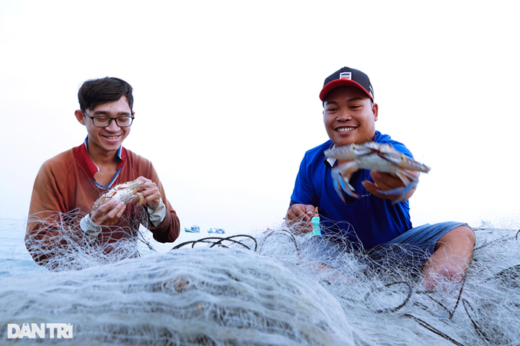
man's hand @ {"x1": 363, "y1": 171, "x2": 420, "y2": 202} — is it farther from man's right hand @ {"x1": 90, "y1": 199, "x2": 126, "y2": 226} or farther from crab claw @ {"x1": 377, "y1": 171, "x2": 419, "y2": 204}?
man's right hand @ {"x1": 90, "y1": 199, "x2": 126, "y2": 226}

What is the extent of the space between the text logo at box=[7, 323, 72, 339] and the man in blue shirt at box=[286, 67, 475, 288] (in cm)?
110

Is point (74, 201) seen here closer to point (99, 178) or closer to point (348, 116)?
point (99, 178)

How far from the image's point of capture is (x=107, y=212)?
4.56ft

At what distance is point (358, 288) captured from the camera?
109 cm

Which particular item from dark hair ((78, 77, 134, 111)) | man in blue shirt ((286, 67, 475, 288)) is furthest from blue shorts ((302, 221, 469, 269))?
dark hair ((78, 77, 134, 111))

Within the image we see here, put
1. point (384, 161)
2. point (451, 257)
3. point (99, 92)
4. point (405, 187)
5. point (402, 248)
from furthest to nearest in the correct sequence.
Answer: point (99, 92)
point (402, 248)
point (451, 257)
point (405, 187)
point (384, 161)

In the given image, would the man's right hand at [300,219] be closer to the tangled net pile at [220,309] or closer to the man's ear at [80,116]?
the tangled net pile at [220,309]

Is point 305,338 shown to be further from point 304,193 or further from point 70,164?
point 70,164

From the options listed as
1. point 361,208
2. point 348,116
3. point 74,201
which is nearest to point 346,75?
point 348,116

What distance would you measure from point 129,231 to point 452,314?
1.41 m

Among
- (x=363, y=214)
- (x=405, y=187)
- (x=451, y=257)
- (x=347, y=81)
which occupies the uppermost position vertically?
(x=347, y=81)

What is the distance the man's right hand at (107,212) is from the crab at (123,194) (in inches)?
1.0

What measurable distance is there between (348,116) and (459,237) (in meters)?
0.73

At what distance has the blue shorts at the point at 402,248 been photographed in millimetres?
1447
